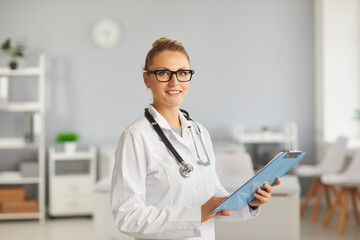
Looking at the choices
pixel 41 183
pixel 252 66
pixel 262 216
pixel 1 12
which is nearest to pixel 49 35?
pixel 1 12

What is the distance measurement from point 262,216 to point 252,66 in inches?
137

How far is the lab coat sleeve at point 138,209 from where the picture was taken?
1.42m

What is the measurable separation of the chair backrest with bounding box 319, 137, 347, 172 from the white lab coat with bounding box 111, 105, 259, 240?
420 cm

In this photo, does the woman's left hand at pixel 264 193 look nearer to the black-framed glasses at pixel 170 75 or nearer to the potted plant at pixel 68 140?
the black-framed glasses at pixel 170 75

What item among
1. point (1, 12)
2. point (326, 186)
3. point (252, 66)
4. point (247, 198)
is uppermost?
point (1, 12)

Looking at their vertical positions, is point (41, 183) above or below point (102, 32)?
below

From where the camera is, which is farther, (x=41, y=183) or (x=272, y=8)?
(x=272, y=8)

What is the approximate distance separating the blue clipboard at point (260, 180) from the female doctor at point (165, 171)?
0.07 feet

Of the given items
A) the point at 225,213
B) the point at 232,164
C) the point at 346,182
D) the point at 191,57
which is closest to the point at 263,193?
the point at 225,213

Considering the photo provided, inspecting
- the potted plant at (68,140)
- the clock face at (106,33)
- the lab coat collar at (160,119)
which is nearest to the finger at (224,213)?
the lab coat collar at (160,119)

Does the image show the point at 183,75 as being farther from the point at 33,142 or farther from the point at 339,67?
the point at 339,67

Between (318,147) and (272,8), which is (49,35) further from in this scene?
(318,147)

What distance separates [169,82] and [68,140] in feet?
15.2

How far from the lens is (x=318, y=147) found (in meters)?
6.55
